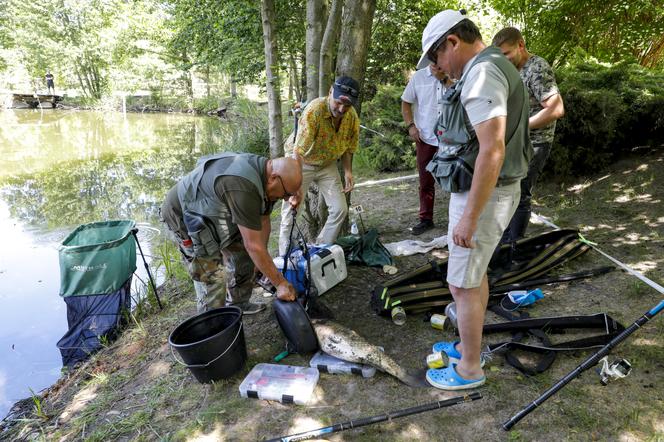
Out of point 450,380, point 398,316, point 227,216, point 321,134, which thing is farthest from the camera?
point 321,134

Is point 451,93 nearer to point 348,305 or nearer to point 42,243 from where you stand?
point 348,305

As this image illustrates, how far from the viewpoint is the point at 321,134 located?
3811 millimetres

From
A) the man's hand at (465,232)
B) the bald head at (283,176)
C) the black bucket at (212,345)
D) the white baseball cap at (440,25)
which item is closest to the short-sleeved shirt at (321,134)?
the bald head at (283,176)

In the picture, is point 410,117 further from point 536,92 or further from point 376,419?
point 376,419

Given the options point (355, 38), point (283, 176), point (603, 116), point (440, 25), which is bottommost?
point (283, 176)

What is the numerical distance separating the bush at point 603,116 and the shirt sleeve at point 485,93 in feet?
14.4

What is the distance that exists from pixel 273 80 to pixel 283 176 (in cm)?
294

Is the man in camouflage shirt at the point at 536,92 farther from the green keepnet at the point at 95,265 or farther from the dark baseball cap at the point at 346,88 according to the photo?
the green keepnet at the point at 95,265

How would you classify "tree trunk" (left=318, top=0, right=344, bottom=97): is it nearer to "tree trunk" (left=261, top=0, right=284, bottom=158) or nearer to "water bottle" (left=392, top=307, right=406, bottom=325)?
"tree trunk" (left=261, top=0, right=284, bottom=158)

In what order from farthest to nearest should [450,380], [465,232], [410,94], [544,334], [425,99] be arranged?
[410,94] → [425,99] → [544,334] → [450,380] → [465,232]

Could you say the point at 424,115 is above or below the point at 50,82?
below

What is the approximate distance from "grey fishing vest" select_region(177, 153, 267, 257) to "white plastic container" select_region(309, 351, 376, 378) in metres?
1.10

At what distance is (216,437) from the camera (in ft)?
7.02

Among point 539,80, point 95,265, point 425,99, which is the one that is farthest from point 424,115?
point 95,265
